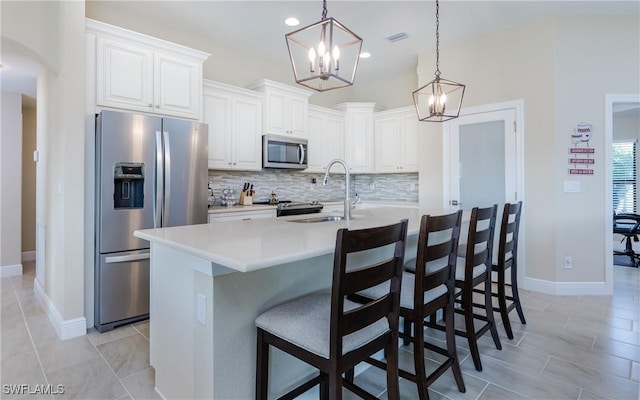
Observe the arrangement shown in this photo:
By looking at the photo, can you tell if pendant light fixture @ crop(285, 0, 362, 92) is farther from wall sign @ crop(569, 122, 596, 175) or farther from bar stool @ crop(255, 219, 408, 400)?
wall sign @ crop(569, 122, 596, 175)

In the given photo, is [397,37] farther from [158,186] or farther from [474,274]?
[158,186]

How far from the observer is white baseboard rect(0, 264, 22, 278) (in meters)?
4.43

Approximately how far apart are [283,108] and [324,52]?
2871 mm

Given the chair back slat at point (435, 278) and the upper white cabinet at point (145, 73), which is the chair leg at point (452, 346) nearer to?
the chair back slat at point (435, 278)

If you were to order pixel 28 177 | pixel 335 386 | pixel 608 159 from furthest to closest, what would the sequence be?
pixel 28 177
pixel 608 159
pixel 335 386

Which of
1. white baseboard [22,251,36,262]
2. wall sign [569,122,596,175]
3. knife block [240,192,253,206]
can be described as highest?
wall sign [569,122,596,175]

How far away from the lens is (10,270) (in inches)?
176

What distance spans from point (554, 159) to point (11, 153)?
6.69m

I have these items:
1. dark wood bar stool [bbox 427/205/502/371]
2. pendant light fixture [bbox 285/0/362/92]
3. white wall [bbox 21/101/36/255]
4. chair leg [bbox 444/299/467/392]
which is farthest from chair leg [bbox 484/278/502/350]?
white wall [bbox 21/101/36/255]

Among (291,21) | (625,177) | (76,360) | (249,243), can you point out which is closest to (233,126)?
(291,21)

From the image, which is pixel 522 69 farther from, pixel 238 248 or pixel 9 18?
pixel 9 18

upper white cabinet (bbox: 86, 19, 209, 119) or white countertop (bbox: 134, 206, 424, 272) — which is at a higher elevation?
upper white cabinet (bbox: 86, 19, 209, 119)

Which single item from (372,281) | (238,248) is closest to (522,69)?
(372,281)

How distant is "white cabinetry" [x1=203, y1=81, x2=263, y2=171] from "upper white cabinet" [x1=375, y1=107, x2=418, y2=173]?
2100mm
